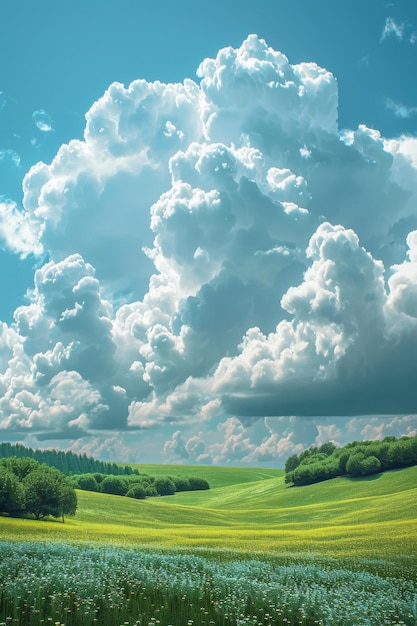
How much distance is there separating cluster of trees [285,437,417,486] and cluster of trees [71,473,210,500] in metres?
41.2

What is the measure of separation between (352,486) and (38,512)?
72367 millimetres

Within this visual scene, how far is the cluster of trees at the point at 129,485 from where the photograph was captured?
526ft

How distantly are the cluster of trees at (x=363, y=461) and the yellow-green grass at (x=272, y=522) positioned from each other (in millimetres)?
4511

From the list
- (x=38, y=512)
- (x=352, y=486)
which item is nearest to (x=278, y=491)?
(x=352, y=486)

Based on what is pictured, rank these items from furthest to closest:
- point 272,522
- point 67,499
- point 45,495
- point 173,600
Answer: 1. point 272,522
2. point 67,499
3. point 45,495
4. point 173,600

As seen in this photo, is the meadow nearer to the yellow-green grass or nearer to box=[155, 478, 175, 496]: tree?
the yellow-green grass

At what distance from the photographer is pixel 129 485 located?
164375mm

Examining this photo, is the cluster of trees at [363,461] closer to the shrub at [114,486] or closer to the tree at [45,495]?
the shrub at [114,486]

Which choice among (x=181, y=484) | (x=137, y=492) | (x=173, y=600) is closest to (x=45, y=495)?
(x=173, y=600)

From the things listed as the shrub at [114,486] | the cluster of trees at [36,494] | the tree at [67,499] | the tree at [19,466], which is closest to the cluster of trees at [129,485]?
the shrub at [114,486]

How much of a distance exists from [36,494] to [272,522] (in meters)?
43.6

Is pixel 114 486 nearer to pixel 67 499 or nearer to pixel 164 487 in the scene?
pixel 164 487

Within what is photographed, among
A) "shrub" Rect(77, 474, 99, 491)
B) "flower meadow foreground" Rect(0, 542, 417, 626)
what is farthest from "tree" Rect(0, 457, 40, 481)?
"shrub" Rect(77, 474, 99, 491)

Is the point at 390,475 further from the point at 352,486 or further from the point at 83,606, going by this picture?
the point at 83,606
